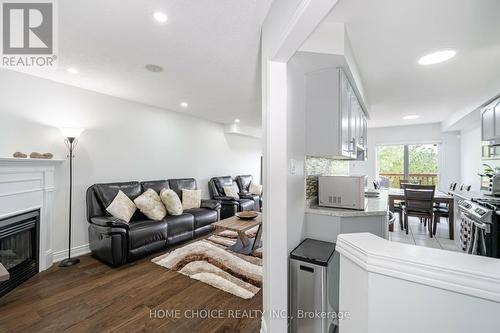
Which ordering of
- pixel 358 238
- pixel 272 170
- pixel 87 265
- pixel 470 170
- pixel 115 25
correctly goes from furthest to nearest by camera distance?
pixel 470 170 → pixel 87 265 → pixel 115 25 → pixel 272 170 → pixel 358 238

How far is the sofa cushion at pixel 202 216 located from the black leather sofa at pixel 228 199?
2.56 ft

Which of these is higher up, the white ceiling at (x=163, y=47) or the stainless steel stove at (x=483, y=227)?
the white ceiling at (x=163, y=47)

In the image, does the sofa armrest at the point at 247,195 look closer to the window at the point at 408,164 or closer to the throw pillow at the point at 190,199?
the throw pillow at the point at 190,199

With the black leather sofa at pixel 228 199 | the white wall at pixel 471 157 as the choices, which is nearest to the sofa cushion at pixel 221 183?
the black leather sofa at pixel 228 199

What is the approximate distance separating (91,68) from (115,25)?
3.70 ft

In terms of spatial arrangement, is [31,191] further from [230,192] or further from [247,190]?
[247,190]

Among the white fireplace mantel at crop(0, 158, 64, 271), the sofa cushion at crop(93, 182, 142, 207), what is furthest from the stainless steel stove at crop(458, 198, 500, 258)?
the white fireplace mantel at crop(0, 158, 64, 271)

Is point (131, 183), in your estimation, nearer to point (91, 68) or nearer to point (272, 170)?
point (91, 68)

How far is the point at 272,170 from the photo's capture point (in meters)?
1.68

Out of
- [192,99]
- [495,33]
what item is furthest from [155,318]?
[495,33]

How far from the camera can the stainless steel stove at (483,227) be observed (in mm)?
2336

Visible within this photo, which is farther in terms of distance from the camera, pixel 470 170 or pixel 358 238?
pixel 470 170

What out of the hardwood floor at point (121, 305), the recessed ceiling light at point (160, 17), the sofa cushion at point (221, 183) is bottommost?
the hardwood floor at point (121, 305)

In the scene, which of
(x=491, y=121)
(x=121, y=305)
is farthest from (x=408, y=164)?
(x=121, y=305)
